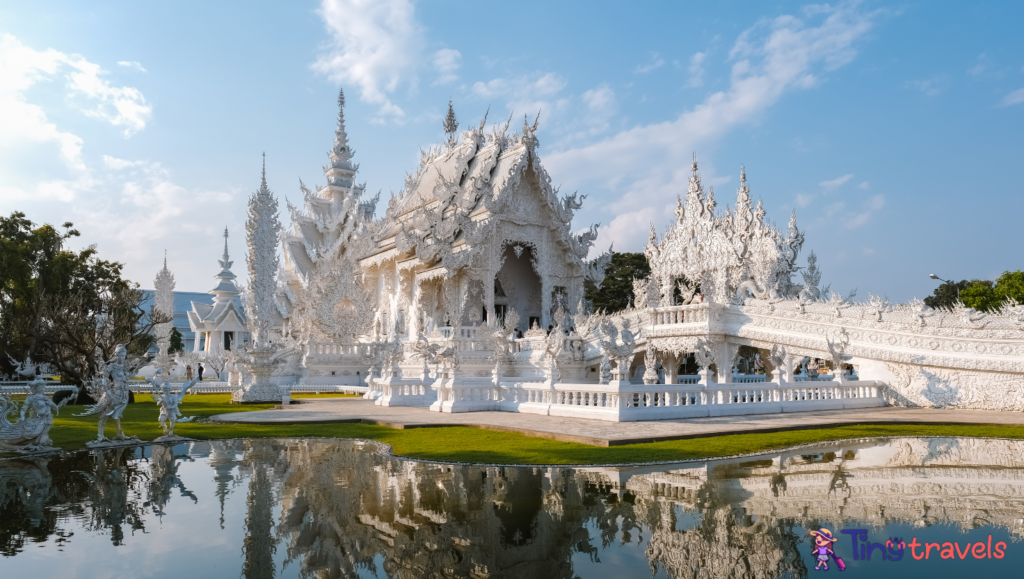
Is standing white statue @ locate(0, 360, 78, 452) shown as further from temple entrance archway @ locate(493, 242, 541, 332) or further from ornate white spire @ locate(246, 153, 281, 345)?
temple entrance archway @ locate(493, 242, 541, 332)

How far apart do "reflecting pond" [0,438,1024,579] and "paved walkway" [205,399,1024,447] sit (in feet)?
6.57

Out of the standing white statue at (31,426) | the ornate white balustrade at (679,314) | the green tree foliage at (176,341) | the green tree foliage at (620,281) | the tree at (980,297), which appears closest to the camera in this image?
the standing white statue at (31,426)

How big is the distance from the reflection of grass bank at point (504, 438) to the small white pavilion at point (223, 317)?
30.4 meters

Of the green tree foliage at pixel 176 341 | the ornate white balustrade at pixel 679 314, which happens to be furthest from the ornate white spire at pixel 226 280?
the ornate white balustrade at pixel 679 314

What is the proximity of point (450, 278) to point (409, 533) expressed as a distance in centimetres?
1933

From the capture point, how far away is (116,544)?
430cm

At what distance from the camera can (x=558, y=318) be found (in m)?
21.5

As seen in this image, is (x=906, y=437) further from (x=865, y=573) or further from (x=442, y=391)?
(x=442, y=391)

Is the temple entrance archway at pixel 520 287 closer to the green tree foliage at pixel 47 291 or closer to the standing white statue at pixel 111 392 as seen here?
the green tree foliage at pixel 47 291

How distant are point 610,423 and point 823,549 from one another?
21.0 ft

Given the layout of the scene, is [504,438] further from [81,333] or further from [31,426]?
[81,333]

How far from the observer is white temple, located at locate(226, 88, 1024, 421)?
13.7 metres

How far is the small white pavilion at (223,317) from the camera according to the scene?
4175 cm

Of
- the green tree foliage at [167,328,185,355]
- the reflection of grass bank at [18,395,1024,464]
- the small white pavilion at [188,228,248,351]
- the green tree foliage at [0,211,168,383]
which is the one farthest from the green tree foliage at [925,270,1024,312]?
the green tree foliage at [167,328,185,355]
